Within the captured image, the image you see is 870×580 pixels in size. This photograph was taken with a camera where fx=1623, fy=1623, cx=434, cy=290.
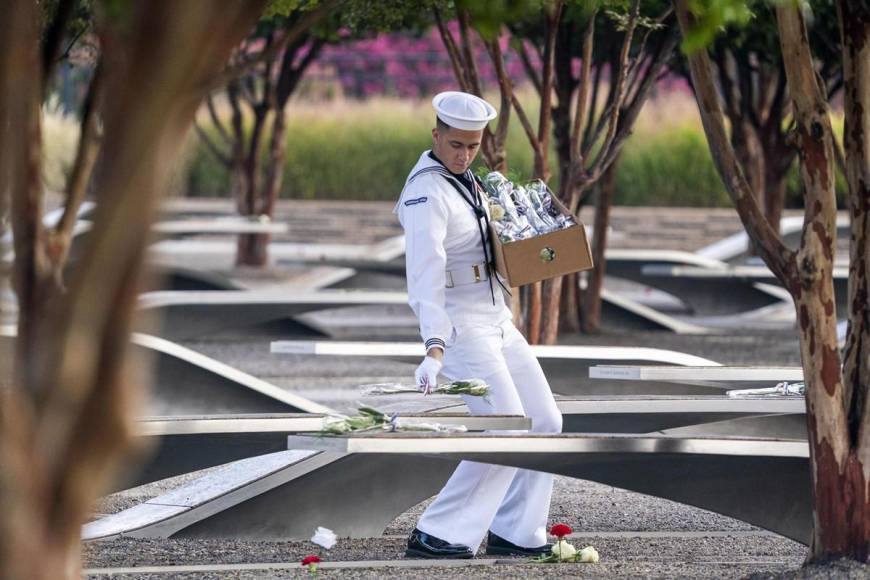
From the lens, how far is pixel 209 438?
24.3 feet

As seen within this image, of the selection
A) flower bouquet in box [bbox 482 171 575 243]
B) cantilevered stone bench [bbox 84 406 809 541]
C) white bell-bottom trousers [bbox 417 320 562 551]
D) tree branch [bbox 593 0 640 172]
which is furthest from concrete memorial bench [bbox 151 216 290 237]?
white bell-bottom trousers [bbox 417 320 562 551]

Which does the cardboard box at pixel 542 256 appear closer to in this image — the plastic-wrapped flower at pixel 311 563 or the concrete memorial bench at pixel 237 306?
the plastic-wrapped flower at pixel 311 563

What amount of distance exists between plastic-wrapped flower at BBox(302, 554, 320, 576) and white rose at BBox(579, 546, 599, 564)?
109cm

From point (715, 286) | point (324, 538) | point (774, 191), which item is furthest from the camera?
point (715, 286)

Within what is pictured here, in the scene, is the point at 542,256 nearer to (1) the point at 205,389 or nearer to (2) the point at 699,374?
(2) the point at 699,374

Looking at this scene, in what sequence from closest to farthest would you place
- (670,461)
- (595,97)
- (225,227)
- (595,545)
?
(670,461), (595,545), (595,97), (225,227)

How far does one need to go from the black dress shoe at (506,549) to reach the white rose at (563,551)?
0.10m

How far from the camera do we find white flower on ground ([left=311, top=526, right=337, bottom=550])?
23.2 ft

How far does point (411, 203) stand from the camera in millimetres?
6555

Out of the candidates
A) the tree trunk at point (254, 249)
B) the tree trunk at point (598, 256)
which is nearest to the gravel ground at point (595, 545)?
the tree trunk at point (598, 256)

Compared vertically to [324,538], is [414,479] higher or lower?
higher

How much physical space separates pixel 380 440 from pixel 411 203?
1151 mm

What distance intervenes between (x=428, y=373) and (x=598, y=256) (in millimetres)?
11045

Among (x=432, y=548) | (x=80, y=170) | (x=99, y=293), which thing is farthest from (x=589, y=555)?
(x=99, y=293)
